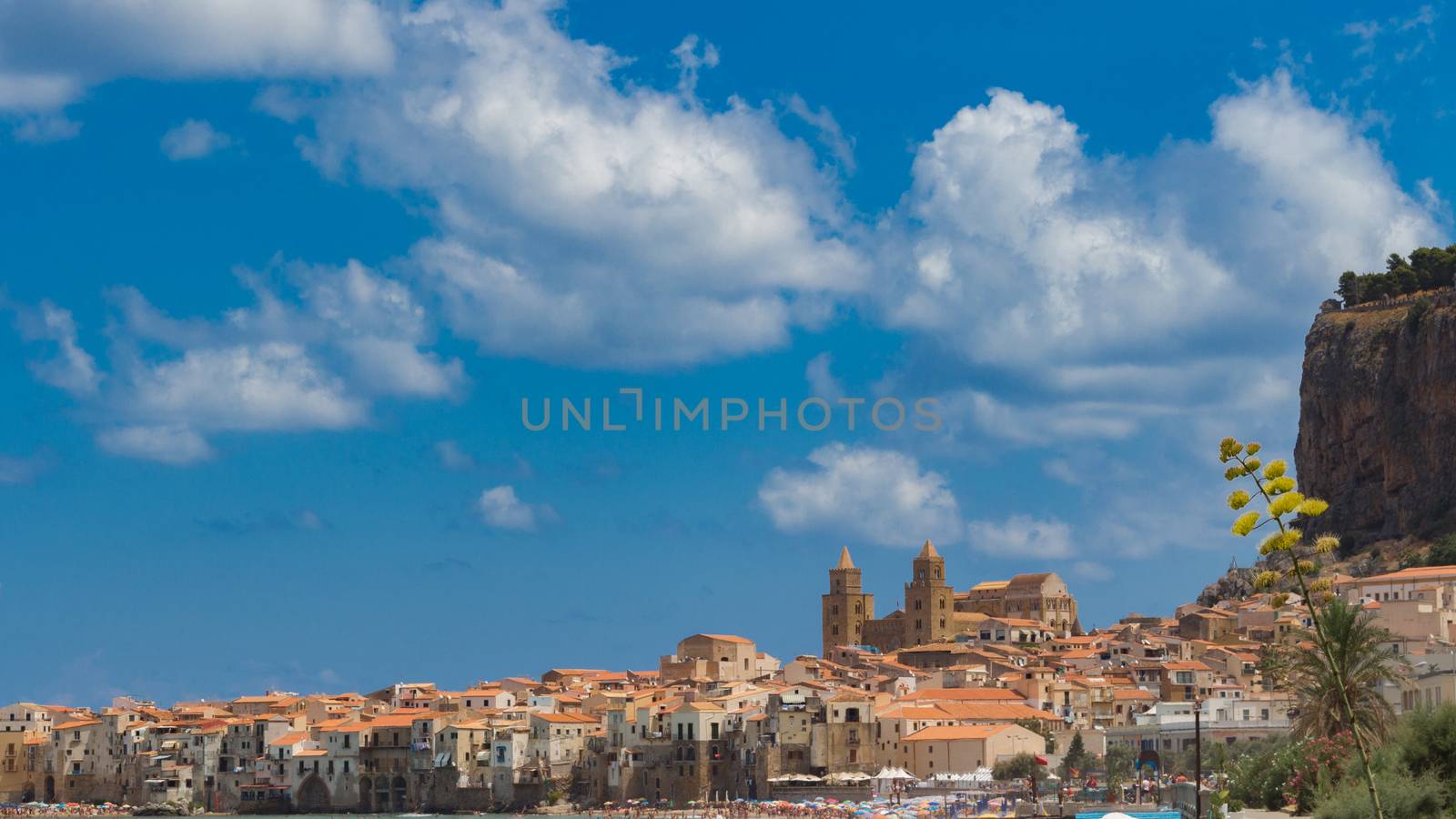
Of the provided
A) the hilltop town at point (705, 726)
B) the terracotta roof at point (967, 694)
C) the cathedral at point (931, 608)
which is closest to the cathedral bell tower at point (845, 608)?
the cathedral at point (931, 608)

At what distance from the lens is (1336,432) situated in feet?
406

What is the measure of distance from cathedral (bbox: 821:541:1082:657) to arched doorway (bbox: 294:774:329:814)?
50404 mm

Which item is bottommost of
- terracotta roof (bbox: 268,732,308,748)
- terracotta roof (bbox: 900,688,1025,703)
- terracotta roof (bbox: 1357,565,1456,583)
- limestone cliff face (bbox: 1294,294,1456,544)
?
terracotta roof (bbox: 268,732,308,748)

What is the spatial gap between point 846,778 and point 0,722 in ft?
174

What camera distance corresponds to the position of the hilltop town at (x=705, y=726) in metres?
A: 86.6

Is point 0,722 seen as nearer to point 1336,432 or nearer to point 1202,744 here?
point 1202,744

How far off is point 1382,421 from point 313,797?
64183mm

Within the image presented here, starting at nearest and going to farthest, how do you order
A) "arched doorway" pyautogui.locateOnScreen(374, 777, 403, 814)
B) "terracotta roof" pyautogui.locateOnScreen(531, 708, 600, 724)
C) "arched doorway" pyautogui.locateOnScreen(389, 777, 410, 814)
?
"terracotta roof" pyautogui.locateOnScreen(531, 708, 600, 724) → "arched doorway" pyautogui.locateOnScreen(389, 777, 410, 814) → "arched doorway" pyautogui.locateOnScreen(374, 777, 403, 814)

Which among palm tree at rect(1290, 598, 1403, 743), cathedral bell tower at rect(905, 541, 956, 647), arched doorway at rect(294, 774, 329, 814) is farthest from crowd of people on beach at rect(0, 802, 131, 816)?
palm tree at rect(1290, 598, 1403, 743)

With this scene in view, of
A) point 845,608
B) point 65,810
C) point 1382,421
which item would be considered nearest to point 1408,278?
point 1382,421

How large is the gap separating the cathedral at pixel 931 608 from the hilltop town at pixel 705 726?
16.5 m

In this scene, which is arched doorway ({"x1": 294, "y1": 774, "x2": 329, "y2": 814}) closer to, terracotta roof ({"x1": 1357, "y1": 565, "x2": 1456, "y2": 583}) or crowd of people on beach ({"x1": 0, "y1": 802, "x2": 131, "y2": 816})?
crowd of people on beach ({"x1": 0, "y1": 802, "x2": 131, "y2": 816})

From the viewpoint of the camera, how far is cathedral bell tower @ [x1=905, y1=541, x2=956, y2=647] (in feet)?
462

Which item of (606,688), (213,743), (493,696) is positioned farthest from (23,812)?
(606,688)
